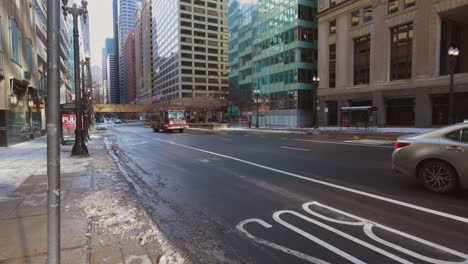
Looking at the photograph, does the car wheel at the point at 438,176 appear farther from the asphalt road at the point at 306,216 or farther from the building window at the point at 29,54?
the building window at the point at 29,54

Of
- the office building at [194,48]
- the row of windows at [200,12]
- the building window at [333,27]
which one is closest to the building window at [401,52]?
the building window at [333,27]

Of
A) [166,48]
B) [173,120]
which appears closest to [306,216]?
[173,120]

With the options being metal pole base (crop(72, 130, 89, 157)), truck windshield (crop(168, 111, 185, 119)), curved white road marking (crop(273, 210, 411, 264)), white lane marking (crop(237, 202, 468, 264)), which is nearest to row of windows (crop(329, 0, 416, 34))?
truck windshield (crop(168, 111, 185, 119))

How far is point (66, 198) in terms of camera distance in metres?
6.52

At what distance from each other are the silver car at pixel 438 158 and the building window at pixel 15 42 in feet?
74.4

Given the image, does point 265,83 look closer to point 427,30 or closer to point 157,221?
point 427,30

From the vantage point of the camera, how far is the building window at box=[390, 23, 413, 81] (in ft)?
125

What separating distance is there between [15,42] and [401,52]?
3995cm

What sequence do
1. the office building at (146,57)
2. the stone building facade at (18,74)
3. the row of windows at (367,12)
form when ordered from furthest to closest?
the office building at (146,57) < the row of windows at (367,12) < the stone building facade at (18,74)

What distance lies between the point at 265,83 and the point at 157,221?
6322 centimetres

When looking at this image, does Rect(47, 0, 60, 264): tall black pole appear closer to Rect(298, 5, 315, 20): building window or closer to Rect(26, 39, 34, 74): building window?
Rect(26, 39, 34, 74): building window

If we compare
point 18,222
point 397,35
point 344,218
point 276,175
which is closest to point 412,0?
point 397,35

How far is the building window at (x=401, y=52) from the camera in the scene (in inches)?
1499

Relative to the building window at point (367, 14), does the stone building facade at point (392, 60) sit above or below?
below
